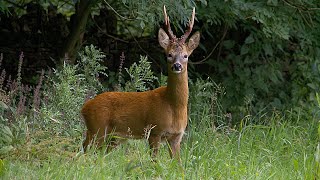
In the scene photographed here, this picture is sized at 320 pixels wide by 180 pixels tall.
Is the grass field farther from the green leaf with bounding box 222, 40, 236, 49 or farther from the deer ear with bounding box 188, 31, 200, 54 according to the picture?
the green leaf with bounding box 222, 40, 236, 49

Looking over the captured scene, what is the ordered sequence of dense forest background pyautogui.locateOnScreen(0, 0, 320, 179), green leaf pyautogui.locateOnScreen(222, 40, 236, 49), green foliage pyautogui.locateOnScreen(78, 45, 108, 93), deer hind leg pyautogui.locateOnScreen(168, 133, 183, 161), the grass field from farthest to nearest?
green leaf pyautogui.locateOnScreen(222, 40, 236, 49), green foliage pyautogui.locateOnScreen(78, 45, 108, 93), deer hind leg pyautogui.locateOnScreen(168, 133, 183, 161), dense forest background pyautogui.locateOnScreen(0, 0, 320, 179), the grass field

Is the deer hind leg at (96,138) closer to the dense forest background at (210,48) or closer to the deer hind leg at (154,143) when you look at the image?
the deer hind leg at (154,143)

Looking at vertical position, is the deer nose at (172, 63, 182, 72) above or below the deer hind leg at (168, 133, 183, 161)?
above

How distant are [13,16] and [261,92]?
326 centimetres

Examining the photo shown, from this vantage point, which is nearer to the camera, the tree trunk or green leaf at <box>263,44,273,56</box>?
the tree trunk

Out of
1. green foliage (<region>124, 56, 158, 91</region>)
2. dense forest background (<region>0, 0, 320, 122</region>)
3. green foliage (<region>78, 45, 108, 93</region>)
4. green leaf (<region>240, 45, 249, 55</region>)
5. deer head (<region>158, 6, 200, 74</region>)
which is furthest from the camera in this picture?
green leaf (<region>240, 45, 249, 55</region>)

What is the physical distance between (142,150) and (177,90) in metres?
0.66

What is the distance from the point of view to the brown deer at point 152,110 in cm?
776

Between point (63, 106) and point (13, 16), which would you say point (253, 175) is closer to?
point (63, 106)

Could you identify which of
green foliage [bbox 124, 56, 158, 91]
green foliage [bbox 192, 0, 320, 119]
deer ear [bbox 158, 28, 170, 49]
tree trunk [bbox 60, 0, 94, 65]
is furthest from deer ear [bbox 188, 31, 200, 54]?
tree trunk [bbox 60, 0, 94, 65]

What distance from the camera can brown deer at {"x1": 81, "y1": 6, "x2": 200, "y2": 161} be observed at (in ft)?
25.5

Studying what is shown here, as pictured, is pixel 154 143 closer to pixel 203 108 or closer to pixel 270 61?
pixel 203 108

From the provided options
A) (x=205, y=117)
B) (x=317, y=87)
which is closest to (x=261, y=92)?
(x=317, y=87)

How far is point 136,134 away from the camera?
7.91 m
